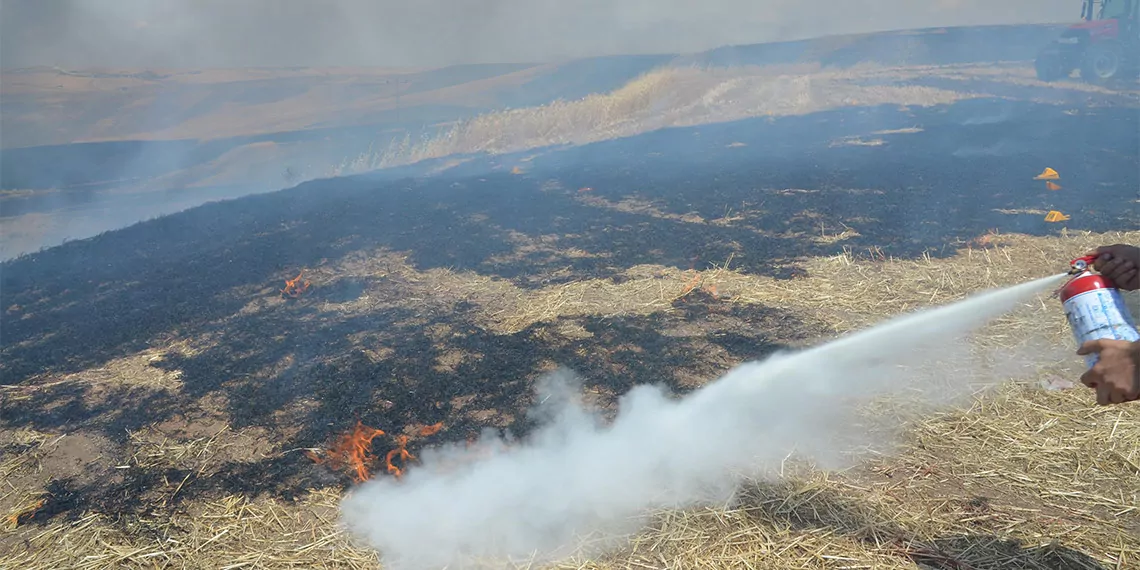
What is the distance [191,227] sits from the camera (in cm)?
1220

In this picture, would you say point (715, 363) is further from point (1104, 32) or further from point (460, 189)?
point (1104, 32)

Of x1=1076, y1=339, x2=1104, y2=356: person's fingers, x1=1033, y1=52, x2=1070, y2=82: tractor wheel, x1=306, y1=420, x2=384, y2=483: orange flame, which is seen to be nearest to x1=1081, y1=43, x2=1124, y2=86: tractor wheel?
x1=1033, y1=52, x2=1070, y2=82: tractor wheel

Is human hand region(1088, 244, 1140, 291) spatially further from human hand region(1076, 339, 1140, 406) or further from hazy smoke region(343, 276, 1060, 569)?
hazy smoke region(343, 276, 1060, 569)

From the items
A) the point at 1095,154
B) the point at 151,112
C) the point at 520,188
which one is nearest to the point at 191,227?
the point at 520,188

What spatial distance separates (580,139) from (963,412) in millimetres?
19324

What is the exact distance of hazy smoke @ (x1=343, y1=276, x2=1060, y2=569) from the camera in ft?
12.7

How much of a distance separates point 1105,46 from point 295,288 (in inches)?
1087

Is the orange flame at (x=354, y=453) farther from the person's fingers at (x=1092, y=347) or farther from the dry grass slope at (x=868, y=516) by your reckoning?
the person's fingers at (x=1092, y=347)

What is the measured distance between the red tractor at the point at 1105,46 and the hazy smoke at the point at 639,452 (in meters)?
23.7

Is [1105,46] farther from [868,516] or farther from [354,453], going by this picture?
[354,453]

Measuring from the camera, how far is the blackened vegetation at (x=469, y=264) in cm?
549

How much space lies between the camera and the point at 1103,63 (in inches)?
894

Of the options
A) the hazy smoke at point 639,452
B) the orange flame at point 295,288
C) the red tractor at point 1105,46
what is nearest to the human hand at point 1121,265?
the hazy smoke at point 639,452

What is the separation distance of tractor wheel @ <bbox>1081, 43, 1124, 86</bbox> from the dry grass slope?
23.9 metres
